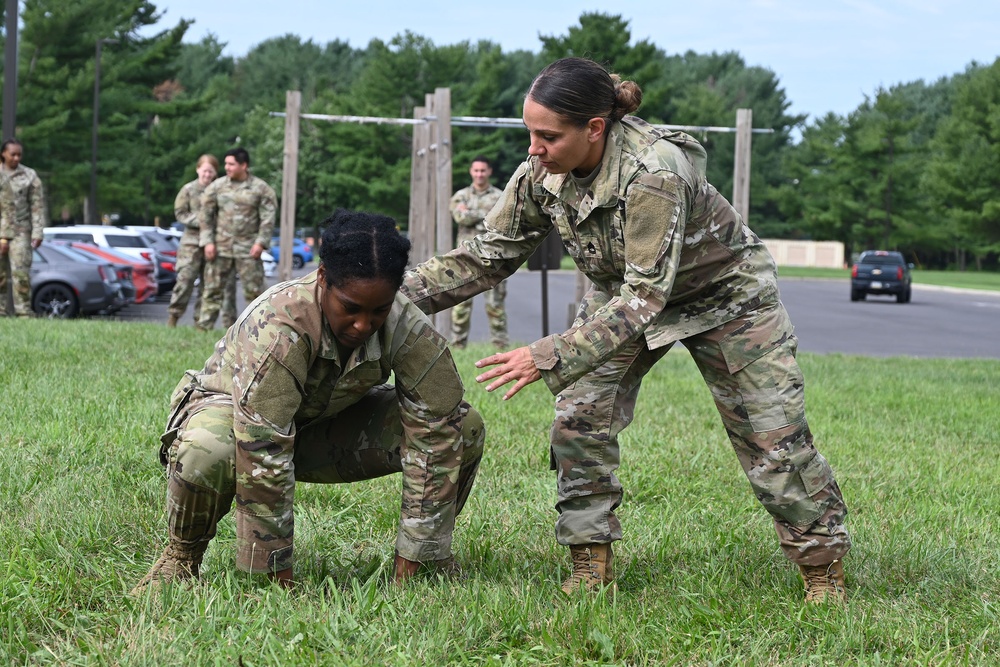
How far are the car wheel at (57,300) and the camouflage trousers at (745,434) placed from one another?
13603mm

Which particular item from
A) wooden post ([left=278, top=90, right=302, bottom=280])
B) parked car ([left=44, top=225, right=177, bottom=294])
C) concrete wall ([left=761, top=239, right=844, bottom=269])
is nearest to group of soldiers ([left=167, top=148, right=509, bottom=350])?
wooden post ([left=278, top=90, right=302, bottom=280])

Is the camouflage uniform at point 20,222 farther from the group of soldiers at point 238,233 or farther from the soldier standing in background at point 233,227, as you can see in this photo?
the soldier standing in background at point 233,227

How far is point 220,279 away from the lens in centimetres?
1302

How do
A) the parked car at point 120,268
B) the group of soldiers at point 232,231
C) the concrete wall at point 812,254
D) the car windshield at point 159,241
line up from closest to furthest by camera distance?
the group of soldiers at point 232,231 < the parked car at point 120,268 < the car windshield at point 159,241 < the concrete wall at point 812,254

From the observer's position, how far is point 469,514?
507cm

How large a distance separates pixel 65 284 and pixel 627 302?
46.6 ft

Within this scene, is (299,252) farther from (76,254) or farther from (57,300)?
(57,300)

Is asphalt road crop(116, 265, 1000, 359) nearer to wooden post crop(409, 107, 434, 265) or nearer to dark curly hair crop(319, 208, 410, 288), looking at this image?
wooden post crop(409, 107, 434, 265)

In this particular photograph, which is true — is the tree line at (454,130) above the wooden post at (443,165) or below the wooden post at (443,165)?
above

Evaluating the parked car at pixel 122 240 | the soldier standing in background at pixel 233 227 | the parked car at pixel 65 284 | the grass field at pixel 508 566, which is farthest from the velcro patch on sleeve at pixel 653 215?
the parked car at pixel 122 240

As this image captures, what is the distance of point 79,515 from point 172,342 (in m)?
6.65

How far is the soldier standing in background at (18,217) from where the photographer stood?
45.2ft

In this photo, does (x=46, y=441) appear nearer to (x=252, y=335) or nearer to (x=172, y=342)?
(x=252, y=335)

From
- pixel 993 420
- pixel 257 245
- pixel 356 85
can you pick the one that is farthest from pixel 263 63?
pixel 993 420
